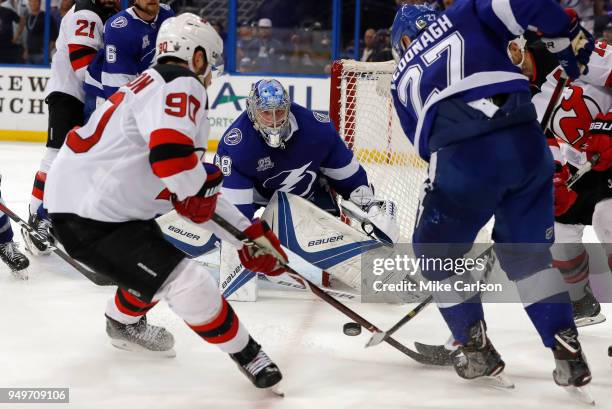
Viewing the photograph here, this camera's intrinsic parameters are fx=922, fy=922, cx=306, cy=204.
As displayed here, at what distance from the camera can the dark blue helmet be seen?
8.34 feet

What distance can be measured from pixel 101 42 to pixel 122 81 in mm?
305

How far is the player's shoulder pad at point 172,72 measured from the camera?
7.37 feet

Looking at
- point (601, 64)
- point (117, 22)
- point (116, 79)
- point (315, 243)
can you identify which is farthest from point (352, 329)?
point (117, 22)

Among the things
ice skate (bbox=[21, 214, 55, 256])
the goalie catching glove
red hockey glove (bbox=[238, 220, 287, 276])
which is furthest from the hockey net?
red hockey glove (bbox=[238, 220, 287, 276])

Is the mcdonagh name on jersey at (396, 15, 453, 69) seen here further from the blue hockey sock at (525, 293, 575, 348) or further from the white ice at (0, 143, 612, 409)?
the white ice at (0, 143, 612, 409)

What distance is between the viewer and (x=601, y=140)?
9.74 feet

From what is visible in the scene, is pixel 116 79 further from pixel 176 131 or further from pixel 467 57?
pixel 467 57

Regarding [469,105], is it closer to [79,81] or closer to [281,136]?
[281,136]

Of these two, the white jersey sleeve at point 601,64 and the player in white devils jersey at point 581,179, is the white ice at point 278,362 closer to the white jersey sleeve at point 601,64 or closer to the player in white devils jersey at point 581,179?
the player in white devils jersey at point 581,179

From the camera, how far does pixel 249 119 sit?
3.33m

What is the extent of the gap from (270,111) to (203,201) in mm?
908

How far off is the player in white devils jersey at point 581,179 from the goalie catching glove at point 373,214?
0.58 meters

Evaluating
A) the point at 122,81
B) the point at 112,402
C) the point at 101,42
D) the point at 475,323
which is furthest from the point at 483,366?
the point at 101,42

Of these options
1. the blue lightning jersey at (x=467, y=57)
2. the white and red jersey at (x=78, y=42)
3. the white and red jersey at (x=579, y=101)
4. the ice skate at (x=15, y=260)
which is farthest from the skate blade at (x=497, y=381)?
the white and red jersey at (x=78, y=42)
